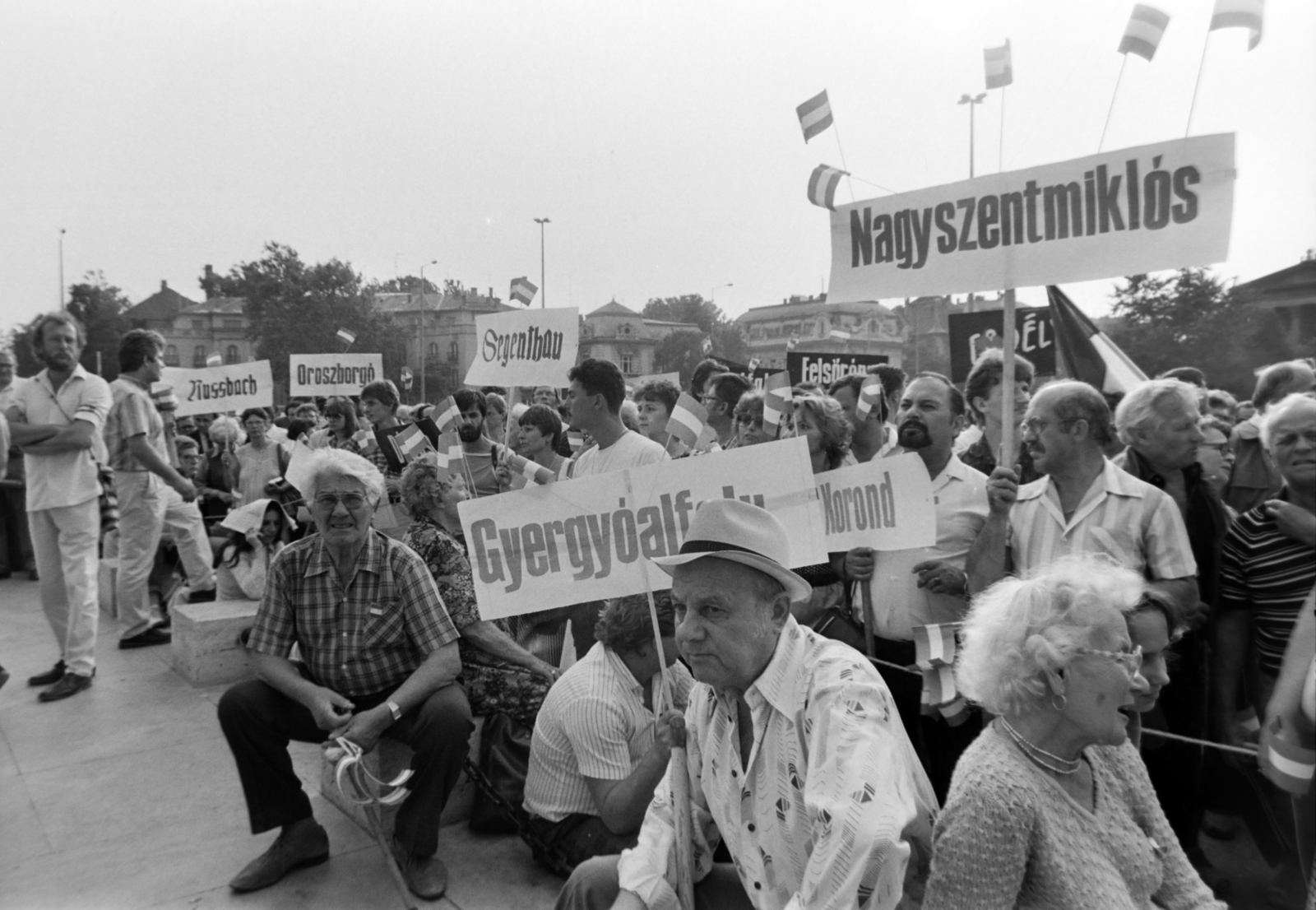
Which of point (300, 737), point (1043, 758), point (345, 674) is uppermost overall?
point (1043, 758)

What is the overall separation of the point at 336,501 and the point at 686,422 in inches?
60.2

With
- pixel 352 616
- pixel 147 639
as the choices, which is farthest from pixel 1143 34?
pixel 147 639

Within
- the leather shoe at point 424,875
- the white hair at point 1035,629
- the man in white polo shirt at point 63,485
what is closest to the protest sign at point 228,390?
the man in white polo shirt at point 63,485

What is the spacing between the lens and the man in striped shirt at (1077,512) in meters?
3.35

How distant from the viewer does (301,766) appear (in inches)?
195

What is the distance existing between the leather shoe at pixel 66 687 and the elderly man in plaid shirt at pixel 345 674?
2.63 meters

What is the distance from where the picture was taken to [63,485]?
5.76 meters

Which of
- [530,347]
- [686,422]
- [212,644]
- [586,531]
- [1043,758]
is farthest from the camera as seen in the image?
[212,644]

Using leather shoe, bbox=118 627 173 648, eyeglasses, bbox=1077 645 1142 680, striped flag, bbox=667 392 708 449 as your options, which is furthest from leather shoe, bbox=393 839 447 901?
leather shoe, bbox=118 627 173 648

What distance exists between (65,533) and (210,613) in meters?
0.97

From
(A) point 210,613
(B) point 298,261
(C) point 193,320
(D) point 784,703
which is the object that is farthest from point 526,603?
(C) point 193,320

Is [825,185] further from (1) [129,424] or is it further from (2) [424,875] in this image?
(1) [129,424]

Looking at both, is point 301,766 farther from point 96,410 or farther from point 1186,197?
point 1186,197

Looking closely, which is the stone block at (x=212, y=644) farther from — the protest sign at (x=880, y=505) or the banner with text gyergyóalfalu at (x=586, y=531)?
the protest sign at (x=880, y=505)
